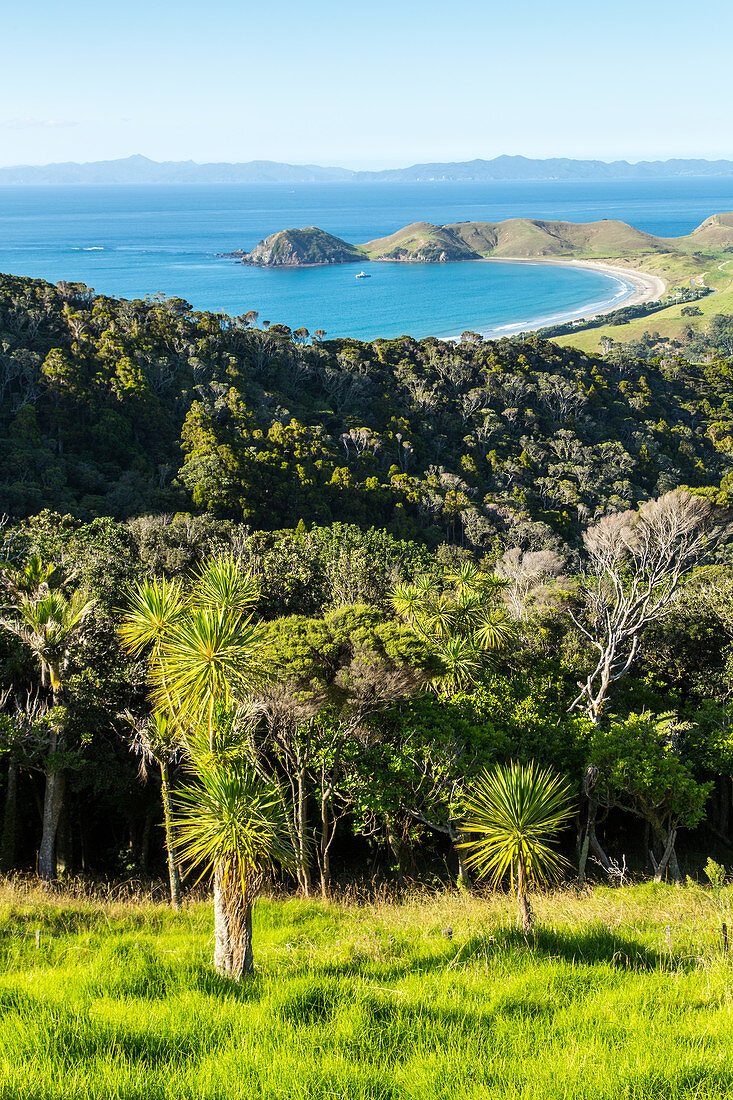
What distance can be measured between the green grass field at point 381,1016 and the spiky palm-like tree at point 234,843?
11.8 inches

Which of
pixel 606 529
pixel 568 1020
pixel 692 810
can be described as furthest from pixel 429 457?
pixel 568 1020

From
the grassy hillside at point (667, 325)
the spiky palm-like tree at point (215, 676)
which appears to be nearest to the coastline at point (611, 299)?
the grassy hillside at point (667, 325)

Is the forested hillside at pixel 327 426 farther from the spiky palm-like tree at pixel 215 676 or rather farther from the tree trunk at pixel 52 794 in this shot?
the spiky palm-like tree at pixel 215 676

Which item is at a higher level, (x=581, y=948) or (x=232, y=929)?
(x=232, y=929)

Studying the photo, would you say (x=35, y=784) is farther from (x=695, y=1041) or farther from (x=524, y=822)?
(x=695, y=1041)

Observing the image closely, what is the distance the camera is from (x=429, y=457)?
55.3 meters

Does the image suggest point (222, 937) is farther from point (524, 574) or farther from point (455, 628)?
point (524, 574)

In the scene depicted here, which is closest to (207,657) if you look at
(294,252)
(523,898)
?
(523,898)

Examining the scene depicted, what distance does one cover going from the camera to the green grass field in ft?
12.6

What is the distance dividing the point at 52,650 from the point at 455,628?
8572 millimetres

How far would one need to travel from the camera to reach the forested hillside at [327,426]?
38.9 m

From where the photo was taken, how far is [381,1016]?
4793 mm

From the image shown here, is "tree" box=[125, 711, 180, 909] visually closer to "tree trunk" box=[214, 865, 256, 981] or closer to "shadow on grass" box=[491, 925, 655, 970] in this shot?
"tree trunk" box=[214, 865, 256, 981]

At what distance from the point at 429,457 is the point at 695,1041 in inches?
2052
